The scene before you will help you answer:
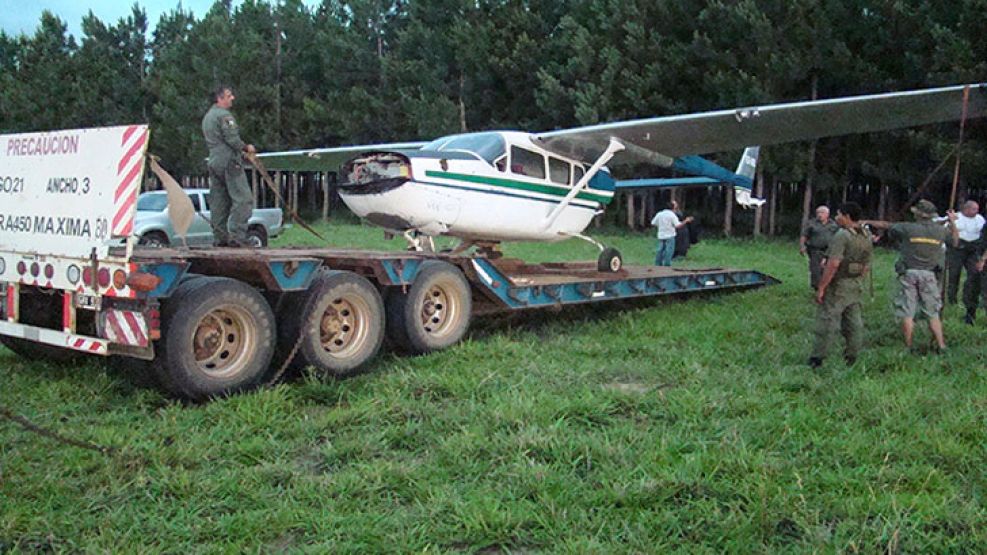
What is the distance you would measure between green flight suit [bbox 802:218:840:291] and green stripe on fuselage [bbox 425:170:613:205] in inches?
129

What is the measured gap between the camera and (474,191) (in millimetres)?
9992

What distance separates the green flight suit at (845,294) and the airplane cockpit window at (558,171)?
465 centimetres

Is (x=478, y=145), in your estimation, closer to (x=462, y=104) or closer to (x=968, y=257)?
(x=968, y=257)

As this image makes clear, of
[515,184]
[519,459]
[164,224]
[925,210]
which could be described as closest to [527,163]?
[515,184]

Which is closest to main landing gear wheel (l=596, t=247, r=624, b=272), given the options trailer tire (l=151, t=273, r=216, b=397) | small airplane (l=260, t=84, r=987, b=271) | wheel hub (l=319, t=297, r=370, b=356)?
small airplane (l=260, t=84, r=987, b=271)

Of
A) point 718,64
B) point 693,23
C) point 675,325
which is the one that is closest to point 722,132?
point 675,325

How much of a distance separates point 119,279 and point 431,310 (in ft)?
11.3

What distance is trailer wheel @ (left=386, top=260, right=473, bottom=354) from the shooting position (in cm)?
774

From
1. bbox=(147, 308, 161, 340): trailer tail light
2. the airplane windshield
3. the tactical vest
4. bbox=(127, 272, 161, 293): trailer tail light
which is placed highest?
the airplane windshield

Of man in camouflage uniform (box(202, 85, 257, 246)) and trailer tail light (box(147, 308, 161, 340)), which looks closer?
trailer tail light (box(147, 308, 161, 340))

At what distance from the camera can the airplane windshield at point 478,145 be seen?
1020 cm

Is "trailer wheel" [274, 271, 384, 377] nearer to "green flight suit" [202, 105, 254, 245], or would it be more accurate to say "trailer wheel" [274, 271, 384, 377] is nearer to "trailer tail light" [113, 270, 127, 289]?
"trailer tail light" [113, 270, 127, 289]

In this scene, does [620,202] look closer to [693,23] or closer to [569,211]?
[693,23]

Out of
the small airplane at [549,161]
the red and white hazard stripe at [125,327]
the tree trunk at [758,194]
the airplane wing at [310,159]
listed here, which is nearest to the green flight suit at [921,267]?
the small airplane at [549,161]
